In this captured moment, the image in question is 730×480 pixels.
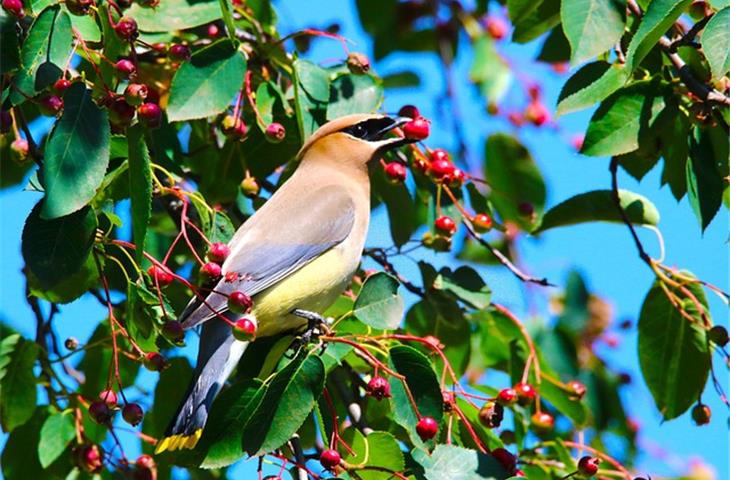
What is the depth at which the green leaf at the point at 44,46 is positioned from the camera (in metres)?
2.96

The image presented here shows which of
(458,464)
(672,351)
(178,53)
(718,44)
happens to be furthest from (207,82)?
(672,351)

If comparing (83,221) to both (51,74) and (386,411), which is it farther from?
(386,411)

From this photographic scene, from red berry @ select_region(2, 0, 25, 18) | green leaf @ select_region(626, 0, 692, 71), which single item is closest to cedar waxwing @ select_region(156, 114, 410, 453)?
red berry @ select_region(2, 0, 25, 18)

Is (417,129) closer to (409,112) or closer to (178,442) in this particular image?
(409,112)

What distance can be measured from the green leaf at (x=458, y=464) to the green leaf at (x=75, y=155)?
1031 millimetres

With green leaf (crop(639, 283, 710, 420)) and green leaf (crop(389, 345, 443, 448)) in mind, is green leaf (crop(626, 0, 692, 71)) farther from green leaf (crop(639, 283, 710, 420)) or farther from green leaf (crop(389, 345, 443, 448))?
green leaf (crop(639, 283, 710, 420))

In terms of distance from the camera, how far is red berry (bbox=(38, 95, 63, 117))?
3.12 m

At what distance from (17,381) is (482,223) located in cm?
149

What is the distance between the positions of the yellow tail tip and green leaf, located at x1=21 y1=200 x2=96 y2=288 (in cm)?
63

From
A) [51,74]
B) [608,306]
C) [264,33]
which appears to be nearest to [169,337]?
[51,74]

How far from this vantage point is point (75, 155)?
2.85m

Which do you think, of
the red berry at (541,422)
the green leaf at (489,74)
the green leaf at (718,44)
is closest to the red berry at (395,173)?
the red berry at (541,422)

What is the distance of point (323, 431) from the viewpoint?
313cm

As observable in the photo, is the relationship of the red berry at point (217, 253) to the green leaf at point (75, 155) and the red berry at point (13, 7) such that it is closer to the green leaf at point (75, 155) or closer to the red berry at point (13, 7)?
the green leaf at point (75, 155)
